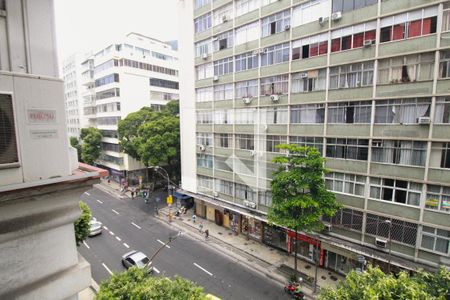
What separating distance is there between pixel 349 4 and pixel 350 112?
274 inches

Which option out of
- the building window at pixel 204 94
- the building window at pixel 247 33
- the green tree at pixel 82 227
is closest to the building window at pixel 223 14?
the building window at pixel 247 33

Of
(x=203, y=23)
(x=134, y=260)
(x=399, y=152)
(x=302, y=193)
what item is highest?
(x=203, y=23)

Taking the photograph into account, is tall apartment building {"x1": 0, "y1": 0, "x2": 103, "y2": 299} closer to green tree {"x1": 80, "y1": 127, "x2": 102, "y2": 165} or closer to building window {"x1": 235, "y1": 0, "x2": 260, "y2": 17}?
building window {"x1": 235, "y1": 0, "x2": 260, "y2": 17}

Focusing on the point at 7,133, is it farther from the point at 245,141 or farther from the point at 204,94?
the point at 204,94

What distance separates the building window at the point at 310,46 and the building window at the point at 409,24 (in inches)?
136

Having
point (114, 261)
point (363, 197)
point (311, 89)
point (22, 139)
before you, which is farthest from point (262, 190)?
point (22, 139)

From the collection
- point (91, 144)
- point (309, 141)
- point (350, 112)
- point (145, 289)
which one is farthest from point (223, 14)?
point (91, 144)

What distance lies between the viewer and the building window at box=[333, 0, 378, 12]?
14444 mm

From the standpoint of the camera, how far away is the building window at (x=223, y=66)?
22.4 m

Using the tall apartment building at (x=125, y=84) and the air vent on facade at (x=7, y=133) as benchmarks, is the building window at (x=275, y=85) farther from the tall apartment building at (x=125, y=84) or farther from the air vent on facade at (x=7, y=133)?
the tall apartment building at (x=125, y=84)

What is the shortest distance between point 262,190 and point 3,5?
1989 cm

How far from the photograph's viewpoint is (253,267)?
61.5ft

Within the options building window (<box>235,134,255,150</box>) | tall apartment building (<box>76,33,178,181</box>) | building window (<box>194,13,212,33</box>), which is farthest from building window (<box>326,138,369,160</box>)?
tall apartment building (<box>76,33,178,181</box>)

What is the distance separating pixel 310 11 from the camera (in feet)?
55.2
